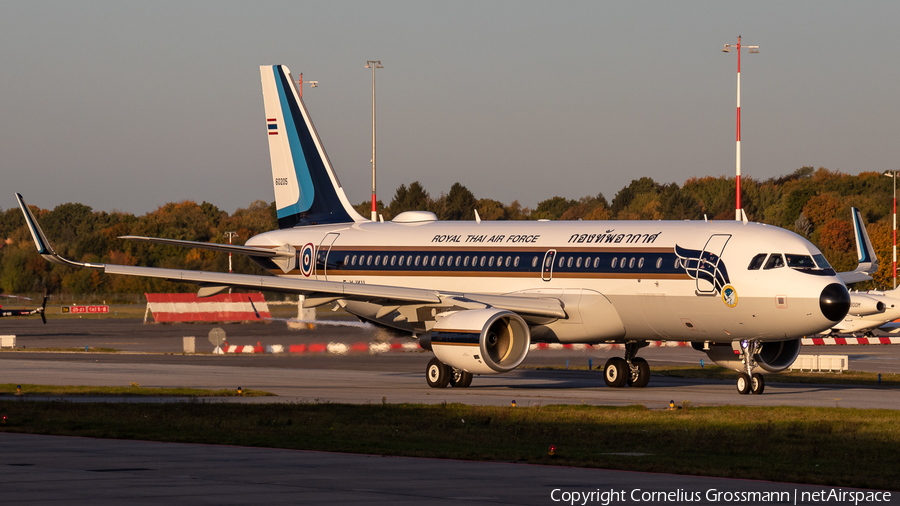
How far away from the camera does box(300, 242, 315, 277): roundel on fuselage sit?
39219 mm

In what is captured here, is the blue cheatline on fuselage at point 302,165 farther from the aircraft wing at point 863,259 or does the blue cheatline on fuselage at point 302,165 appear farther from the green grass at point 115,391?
the aircraft wing at point 863,259

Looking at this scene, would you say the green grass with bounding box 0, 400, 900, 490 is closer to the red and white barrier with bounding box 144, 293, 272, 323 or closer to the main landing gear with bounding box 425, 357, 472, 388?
the main landing gear with bounding box 425, 357, 472, 388

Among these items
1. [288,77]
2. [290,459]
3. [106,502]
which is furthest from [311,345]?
[106,502]

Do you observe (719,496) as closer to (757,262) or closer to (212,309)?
(757,262)

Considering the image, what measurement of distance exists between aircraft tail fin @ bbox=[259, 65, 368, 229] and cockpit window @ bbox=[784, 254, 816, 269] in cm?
1707

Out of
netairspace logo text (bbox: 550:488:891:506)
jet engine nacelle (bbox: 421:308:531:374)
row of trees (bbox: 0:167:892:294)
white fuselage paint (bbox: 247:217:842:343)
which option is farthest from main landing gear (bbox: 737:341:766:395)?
row of trees (bbox: 0:167:892:294)

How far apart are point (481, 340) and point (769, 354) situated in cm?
846

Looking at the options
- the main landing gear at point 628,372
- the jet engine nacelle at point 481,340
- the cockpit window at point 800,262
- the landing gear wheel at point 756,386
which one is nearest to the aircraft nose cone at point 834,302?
the cockpit window at point 800,262

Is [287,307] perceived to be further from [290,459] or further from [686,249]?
[290,459]

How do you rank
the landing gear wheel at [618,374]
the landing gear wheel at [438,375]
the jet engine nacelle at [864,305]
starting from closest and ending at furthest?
the landing gear wheel at [438,375], the landing gear wheel at [618,374], the jet engine nacelle at [864,305]

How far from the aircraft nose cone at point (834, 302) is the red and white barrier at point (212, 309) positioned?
163ft

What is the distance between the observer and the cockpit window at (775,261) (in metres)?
29.4

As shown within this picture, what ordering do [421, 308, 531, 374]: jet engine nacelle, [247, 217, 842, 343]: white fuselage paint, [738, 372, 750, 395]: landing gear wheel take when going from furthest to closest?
[738, 372, 750, 395]: landing gear wheel, [421, 308, 531, 374]: jet engine nacelle, [247, 217, 842, 343]: white fuselage paint

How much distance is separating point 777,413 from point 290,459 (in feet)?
37.8
